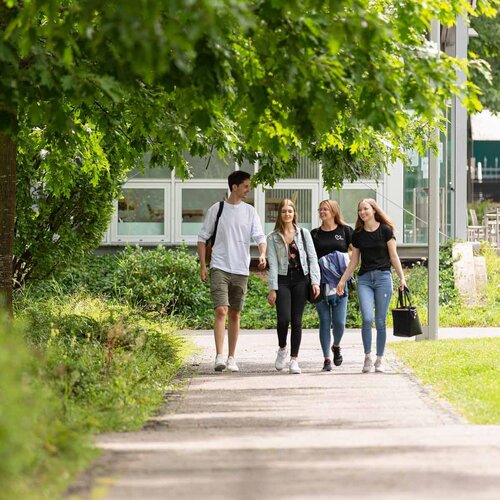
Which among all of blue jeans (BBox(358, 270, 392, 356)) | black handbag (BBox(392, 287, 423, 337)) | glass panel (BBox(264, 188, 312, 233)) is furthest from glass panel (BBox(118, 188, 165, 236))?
blue jeans (BBox(358, 270, 392, 356))

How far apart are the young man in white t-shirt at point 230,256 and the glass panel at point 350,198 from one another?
37.1ft

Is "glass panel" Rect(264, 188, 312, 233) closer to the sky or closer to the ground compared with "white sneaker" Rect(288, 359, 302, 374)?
closer to the sky

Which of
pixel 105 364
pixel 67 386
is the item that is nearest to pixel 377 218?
pixel 105 364

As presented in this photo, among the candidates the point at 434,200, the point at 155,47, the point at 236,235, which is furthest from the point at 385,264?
the point at 155,47

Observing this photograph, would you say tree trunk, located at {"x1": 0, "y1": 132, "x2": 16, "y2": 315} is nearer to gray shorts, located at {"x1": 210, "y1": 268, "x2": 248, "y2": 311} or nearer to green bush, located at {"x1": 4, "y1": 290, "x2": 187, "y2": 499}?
green bush, located at {"x1": 4, "y1": 290, "x2": 187, "y2": 499}

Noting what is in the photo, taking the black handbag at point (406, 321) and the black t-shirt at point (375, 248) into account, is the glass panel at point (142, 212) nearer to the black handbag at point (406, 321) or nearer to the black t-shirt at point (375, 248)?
the black handbag at point (406, 321)

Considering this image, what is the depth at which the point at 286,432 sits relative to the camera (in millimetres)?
8180

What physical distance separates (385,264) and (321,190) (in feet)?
37.4

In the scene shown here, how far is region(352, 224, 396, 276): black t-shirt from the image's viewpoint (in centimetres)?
1275

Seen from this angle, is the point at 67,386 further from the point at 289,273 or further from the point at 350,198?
the point at 350,198

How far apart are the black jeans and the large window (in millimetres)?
11295

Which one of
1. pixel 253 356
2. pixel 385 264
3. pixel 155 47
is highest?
pixel 155 47

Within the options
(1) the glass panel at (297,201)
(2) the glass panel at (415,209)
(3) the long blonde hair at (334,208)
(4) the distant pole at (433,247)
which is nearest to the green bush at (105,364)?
(3) the long blonde hair at (334,208)

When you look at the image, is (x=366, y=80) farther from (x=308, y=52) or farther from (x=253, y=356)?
(x=253, y=356)
